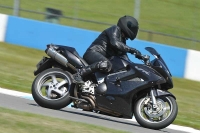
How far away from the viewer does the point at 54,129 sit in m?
6.50

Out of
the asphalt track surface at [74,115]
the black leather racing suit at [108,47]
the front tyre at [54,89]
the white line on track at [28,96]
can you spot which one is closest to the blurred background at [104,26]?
the white line on track at [28,96]

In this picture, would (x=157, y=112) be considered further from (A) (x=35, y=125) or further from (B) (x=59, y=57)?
(A) (x=35, y=125)

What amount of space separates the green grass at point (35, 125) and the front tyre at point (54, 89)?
4.21ft

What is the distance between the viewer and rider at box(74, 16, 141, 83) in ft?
27.6

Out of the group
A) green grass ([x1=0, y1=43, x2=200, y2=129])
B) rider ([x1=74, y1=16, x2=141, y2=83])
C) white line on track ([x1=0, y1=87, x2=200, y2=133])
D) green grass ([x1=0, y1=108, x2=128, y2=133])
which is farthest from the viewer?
green grass ([x1=0, y1=43, x2=200, y2=129])

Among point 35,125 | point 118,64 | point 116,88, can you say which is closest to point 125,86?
point 116,88

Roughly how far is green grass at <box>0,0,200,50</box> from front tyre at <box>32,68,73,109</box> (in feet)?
27.3

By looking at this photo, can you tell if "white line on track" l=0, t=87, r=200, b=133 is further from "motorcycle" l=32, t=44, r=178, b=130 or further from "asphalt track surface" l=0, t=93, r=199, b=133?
"motorcycle" l=32, t=44, r=178, b=130

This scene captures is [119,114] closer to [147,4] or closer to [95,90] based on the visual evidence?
[95,90]

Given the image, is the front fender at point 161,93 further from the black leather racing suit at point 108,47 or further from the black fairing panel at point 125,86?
the black leather racing suit at point 108,47

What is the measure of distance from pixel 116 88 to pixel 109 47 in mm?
708

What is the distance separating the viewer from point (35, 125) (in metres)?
6.56

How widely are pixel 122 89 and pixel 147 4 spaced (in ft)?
31.6

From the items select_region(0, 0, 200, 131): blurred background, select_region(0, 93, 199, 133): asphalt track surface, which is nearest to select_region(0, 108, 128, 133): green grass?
select_region(0, 93, 199, 133): asphalt track surface
